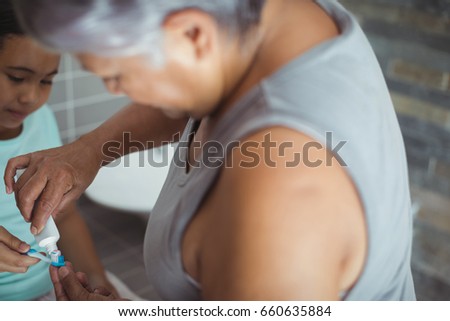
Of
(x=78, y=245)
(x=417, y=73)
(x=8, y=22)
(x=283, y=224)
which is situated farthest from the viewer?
(x=417, y=73)

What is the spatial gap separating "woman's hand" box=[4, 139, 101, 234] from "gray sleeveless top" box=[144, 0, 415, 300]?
0.16 m

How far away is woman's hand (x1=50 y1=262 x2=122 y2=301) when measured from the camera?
573 mm

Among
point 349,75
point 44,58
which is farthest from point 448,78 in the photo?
point 44,58

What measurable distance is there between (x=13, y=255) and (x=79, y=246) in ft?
0.26

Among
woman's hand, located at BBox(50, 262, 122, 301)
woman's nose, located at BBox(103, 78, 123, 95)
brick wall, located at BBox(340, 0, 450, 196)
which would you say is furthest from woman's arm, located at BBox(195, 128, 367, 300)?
brick wall, located at BBox(340, 0, 450, 196)

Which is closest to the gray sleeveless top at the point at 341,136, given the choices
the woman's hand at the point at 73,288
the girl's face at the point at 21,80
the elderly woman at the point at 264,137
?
the elderly woman at the point at 264,137

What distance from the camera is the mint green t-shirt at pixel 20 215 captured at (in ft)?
2.04

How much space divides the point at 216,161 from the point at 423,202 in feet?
2.05

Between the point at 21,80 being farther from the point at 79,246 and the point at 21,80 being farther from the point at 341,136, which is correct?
the point at 341,136

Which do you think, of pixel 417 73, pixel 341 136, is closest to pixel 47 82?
pixel 341 136

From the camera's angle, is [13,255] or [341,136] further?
[13,255]

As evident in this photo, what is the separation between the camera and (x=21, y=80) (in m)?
0.63

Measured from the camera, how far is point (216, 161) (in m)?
0.43

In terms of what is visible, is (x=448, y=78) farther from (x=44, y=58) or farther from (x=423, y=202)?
(x=44, y=58)
